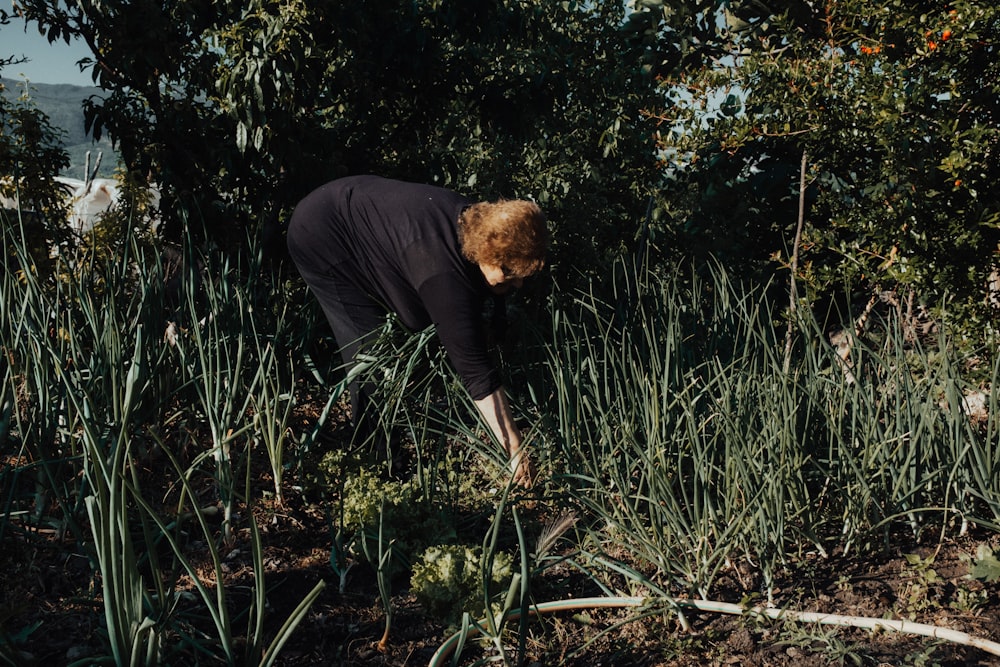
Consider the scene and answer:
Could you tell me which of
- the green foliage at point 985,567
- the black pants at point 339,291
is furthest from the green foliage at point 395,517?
the green foliage at point 985,567

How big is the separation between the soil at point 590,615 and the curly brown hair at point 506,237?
97 centimetres

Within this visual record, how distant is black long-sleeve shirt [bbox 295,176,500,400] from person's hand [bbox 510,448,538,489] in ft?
0.76

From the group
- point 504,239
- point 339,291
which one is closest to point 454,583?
point 504,239

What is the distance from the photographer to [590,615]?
2.19 meters

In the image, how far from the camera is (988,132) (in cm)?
315

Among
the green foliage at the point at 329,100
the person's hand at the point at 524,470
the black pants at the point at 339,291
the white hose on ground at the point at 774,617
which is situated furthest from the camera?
the green foliage at the point at 329,100

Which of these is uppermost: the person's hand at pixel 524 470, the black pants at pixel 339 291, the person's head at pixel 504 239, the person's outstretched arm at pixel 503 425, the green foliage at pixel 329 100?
the green foliage at pixel 329 100

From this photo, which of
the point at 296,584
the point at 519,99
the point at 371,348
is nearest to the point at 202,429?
the point at 371,348

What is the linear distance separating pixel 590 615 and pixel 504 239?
115cm

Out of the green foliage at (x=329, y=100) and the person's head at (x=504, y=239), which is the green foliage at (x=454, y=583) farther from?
the green foliage at (x=329, y=100)

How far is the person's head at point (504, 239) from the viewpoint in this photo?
2645 millimetres

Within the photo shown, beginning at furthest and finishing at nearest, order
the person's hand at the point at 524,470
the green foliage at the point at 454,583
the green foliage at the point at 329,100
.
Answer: the green foliage at the point at 329,100 < the person's hand at the point at 524,470 < the green foliage at the point at 454,583

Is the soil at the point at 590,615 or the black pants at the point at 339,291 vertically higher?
the black pants at the point at 339,291

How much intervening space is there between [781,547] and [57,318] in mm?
2099
